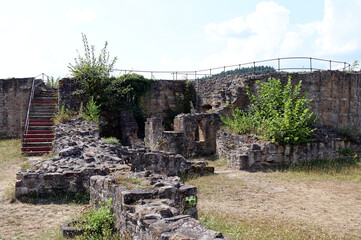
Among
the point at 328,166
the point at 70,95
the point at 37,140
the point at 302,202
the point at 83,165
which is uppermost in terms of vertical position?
the point at 70,95

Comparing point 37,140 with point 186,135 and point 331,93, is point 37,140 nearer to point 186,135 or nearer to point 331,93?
point 186,135

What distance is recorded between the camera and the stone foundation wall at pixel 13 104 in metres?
18.9

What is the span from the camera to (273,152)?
11961mm

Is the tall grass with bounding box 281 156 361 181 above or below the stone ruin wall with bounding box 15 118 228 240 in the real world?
below

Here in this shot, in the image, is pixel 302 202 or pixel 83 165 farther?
pixel 83 165

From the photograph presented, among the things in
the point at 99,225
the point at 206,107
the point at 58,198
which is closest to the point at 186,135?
the point at 206,107

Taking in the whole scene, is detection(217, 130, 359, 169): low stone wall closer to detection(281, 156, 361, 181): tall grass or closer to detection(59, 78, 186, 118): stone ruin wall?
detection(281, 156, 361, 181): tall grass

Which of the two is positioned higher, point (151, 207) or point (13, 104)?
point (13, 104)

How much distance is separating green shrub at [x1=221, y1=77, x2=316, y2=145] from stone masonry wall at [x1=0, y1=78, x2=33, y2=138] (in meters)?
12.6

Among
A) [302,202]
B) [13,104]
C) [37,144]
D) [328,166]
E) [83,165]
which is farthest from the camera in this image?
[13,104]

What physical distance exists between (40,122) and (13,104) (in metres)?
4.66

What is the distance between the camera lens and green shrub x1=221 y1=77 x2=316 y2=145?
12141mm

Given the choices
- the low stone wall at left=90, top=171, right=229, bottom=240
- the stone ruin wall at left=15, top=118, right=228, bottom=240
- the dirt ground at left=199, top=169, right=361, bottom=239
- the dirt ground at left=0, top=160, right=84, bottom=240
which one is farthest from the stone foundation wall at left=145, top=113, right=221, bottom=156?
the low stone wall at left=90, top=171, right=229, bottom=240

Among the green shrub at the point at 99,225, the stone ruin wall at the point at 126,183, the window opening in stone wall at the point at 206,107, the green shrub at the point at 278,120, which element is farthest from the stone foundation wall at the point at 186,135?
the green shrub at the point at 99,225
